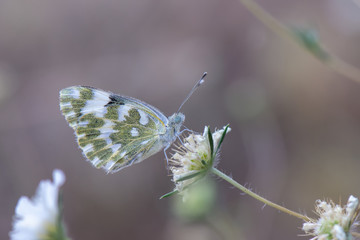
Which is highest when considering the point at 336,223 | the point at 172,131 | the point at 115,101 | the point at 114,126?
the point at 115,101

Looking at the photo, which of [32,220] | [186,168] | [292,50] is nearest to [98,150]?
[186,168]

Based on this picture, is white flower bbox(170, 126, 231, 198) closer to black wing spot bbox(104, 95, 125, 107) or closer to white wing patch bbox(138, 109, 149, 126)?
white wing patch bbox(138, 109, 149, 126)

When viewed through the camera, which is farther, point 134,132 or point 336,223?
point 134,132

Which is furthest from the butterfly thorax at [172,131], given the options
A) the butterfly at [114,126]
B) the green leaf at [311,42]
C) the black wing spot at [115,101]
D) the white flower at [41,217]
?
the white flower at [41,217]

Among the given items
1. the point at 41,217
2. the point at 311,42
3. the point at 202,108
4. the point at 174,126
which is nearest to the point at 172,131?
the point at 174,126

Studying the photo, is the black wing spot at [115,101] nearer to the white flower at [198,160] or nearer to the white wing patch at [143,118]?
the white wing patch at [143,118]

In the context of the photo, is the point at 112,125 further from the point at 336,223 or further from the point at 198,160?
the point at 336,223

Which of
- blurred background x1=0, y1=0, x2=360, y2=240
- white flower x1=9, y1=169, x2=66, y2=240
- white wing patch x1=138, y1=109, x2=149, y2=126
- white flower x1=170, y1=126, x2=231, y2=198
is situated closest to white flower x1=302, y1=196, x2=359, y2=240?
white flower x1=170, y1=126, x2=231, y2=198

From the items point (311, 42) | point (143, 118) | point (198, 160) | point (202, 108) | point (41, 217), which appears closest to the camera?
point (41, 217)
